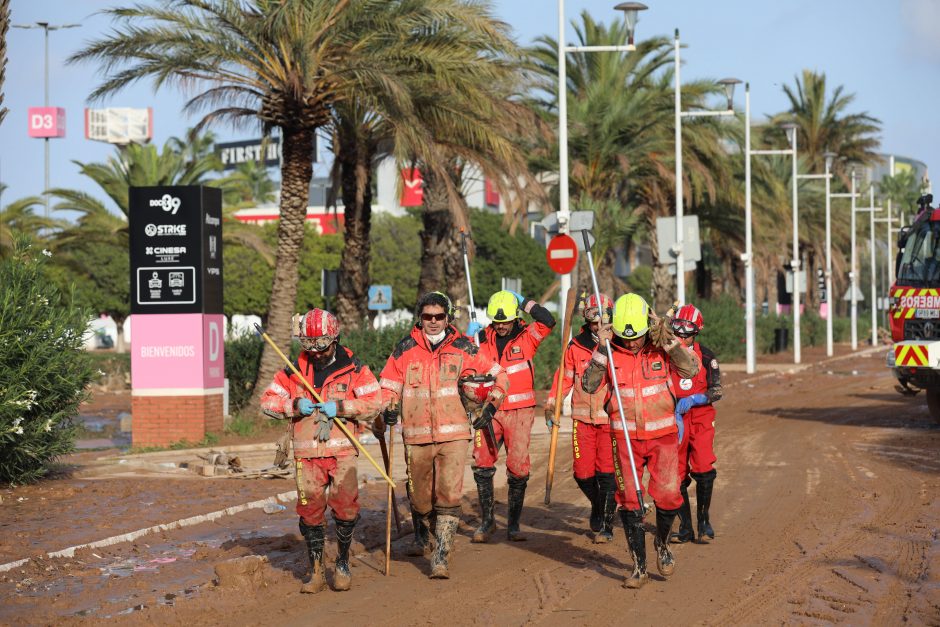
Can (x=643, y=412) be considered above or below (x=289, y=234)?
below

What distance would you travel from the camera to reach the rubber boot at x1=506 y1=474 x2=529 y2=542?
10.3 m

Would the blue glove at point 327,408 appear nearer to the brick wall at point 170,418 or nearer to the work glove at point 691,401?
the work glove at point 691,401

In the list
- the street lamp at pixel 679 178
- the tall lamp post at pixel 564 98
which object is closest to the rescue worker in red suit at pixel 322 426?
the tall lamp post at pixel 564 98

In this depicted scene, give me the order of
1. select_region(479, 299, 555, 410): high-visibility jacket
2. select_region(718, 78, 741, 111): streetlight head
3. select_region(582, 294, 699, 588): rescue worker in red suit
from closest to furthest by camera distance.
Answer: select_region(582, 294, 699, 588): rescue worker in red suit → select_region(479, 299, 555, 410): high-visibility jacket → select_region(718, 78, 741, 111): streetlight head

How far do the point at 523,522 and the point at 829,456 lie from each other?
635 cm

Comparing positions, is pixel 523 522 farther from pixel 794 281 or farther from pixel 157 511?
pixel 794 281

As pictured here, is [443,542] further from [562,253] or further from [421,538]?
[562,253]

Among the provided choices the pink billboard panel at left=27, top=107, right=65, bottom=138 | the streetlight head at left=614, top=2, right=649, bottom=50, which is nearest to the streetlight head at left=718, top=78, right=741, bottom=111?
the streetlight head at left=614, top=2, right=649, bottom=50

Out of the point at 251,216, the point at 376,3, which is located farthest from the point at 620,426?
the point at 251,216

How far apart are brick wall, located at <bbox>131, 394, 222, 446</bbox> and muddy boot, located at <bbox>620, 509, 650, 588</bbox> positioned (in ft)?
36.0

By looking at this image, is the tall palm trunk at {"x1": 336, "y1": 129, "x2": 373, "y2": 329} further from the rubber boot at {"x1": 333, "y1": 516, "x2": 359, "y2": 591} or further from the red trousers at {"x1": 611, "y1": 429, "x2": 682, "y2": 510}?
the red trousers at {"x1": 611, "y1": 429, "x2": 682, "y2": 510}

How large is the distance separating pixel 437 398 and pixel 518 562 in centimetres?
144

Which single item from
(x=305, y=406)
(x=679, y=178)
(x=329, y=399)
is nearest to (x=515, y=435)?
(x=329, y=399)

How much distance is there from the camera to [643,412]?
27.3 ft
